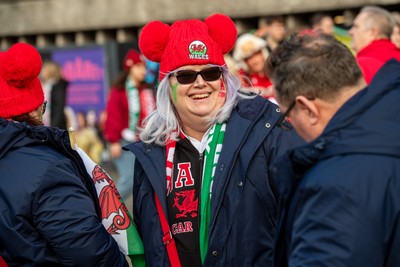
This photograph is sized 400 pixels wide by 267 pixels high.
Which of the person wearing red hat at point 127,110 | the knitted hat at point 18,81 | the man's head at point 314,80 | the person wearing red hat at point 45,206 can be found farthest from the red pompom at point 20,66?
the person wearing red hat at point 127,110

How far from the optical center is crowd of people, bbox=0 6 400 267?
2.11 m

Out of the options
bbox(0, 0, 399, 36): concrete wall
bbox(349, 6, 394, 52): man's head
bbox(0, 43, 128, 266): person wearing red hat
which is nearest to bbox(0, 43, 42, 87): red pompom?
bbox(0, 43, 128, 266): person wearing red hat

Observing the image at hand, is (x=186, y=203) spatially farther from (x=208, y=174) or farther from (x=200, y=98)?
(x=200, y=98)

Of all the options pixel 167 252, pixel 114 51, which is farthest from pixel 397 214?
pixel 114 51

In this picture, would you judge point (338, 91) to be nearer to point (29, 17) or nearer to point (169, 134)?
point (169, 134)

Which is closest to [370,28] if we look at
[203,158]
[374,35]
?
[374,35]

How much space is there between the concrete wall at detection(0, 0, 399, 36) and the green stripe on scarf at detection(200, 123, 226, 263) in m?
10.4

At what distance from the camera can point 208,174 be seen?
3.39m

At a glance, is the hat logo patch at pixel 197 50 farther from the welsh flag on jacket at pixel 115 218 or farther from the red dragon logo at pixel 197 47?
the welsh flag on jacket at pixel 115 218

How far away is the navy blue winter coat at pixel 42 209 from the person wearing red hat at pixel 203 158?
1.05ft

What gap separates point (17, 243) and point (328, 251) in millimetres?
1421

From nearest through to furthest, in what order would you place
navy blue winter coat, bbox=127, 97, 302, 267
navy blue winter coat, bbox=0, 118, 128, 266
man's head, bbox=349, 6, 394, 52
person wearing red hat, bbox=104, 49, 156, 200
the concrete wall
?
1. navy blue winter coat, bbox=0, 118, 128, 266
2. navy blue winter coat, bbox=127, 97, 302, 267
3. man's head, bbox=349, 6, 394, 52
4. person wearing red hat, bbox=104, 49, 156, 200
5. the concrete wall

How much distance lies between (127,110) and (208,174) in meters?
5.64

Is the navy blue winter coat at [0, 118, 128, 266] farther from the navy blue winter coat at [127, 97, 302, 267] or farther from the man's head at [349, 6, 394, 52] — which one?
the man's head at [349, 6, 394, 52]
